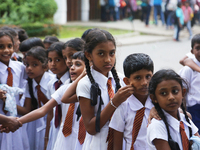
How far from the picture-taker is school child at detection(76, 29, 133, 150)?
7.35 feet

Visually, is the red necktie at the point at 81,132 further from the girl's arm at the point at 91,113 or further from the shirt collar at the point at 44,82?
the shirt collar at the point at 44,82

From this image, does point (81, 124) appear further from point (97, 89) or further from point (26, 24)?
point (26, 24)

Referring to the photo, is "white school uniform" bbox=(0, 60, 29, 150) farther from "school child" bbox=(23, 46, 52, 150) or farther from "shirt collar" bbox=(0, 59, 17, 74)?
"school child" bbox=(23, 46, 52, 150)

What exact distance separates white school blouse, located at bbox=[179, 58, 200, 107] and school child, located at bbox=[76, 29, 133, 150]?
4.90 feet

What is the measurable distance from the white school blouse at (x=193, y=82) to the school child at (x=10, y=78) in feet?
6.27

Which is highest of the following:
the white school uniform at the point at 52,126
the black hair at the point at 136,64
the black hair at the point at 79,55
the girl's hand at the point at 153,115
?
the black hair at the point at 136,64

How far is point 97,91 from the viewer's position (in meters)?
2.25

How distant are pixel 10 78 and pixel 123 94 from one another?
1.90m

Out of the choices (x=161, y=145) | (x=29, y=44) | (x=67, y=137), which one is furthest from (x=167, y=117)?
(x=29, y=44)

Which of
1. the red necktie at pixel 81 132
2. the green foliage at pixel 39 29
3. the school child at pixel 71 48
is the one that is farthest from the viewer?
the green foliage at pixel 39 29

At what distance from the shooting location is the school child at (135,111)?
219 cm

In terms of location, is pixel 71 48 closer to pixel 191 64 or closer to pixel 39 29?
pixel 191 64

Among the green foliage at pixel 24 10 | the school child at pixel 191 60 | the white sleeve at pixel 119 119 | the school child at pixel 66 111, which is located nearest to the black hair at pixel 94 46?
the white sleeve at pixel 119 119

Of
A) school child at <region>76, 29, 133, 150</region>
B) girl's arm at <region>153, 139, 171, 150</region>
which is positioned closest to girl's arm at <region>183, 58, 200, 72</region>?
school child at <region>76, 29, 133, 150</region>
